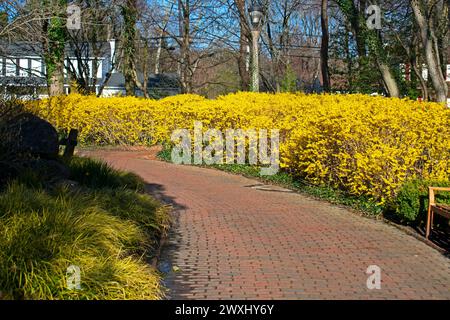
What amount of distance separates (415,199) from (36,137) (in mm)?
5902

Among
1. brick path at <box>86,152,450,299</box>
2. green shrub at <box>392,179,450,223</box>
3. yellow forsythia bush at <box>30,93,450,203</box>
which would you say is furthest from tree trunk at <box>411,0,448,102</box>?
green shrub at <box>392,179,450,223</box>

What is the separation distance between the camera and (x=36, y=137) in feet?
32.0

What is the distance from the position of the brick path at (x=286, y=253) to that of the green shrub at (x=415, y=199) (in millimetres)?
315

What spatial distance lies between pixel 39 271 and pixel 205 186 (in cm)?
758

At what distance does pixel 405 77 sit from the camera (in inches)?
1157

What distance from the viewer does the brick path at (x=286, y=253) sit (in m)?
5.78

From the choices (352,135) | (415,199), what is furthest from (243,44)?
(415,199)

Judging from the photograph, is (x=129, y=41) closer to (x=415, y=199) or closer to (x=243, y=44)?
(x=243, y=44)

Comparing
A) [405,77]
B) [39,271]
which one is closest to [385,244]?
[39,271]

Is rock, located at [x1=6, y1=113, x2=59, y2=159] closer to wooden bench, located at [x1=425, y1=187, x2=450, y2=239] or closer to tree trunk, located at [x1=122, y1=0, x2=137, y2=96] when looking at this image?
wooden bench, located at [x1=425, y1=187, x2=450, y2=239]

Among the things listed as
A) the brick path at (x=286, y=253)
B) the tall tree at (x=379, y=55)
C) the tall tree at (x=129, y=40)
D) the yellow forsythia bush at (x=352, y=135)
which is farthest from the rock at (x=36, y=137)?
the tall tree at (x=129, y=40)

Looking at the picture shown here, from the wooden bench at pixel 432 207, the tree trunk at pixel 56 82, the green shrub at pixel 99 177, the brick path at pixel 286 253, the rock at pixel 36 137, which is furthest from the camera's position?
the tree trunk at pixel 56 82

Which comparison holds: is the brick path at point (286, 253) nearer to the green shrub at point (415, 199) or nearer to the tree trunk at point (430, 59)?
the green shrub at point (415, 199)
